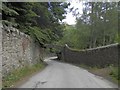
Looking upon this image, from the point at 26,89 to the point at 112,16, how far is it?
1788 cm

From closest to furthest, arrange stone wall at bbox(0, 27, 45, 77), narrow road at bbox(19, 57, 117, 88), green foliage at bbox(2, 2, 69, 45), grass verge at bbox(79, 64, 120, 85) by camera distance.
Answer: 1. narrow road at bbox(19, 57, 117, 88)
2. stone wall at bbox(0, 27, 45, 77)
3. grass verge at bbox(79, 64, 120, 85)
4. green foliage at bbox(2, 2, 69, 45)

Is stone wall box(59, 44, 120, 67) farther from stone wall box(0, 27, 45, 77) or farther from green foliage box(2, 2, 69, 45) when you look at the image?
stone wall box(0, 27, 45, 77)

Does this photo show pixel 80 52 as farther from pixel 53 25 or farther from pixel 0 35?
pixel 0 35

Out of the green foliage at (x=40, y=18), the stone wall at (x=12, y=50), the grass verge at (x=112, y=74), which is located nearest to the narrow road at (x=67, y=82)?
the grass verge at (x=112, y=74)

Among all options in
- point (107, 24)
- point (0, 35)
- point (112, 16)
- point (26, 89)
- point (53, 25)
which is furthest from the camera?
point (53, 25)

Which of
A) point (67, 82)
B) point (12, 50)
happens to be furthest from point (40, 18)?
point (67, 82)

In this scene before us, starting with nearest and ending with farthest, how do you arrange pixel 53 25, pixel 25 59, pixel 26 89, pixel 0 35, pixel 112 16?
pixel 26 89, pixel 0 35, pixel 25 59, pixel 112 16, pixel 53 25

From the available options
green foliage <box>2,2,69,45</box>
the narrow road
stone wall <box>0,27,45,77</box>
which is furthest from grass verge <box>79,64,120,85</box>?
green foliage <box>2,2,69,45</box>

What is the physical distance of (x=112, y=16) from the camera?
2642cm

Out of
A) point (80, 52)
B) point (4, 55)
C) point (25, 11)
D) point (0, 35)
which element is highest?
point (25, 11)

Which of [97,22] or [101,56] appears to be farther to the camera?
[97,22]

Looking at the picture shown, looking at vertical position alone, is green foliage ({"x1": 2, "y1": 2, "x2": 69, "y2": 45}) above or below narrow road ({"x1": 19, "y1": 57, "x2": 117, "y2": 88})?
above

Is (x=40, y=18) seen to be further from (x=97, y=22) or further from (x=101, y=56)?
(x=101, y=56)

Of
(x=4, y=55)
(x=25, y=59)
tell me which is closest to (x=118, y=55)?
(x=25, y=59)
